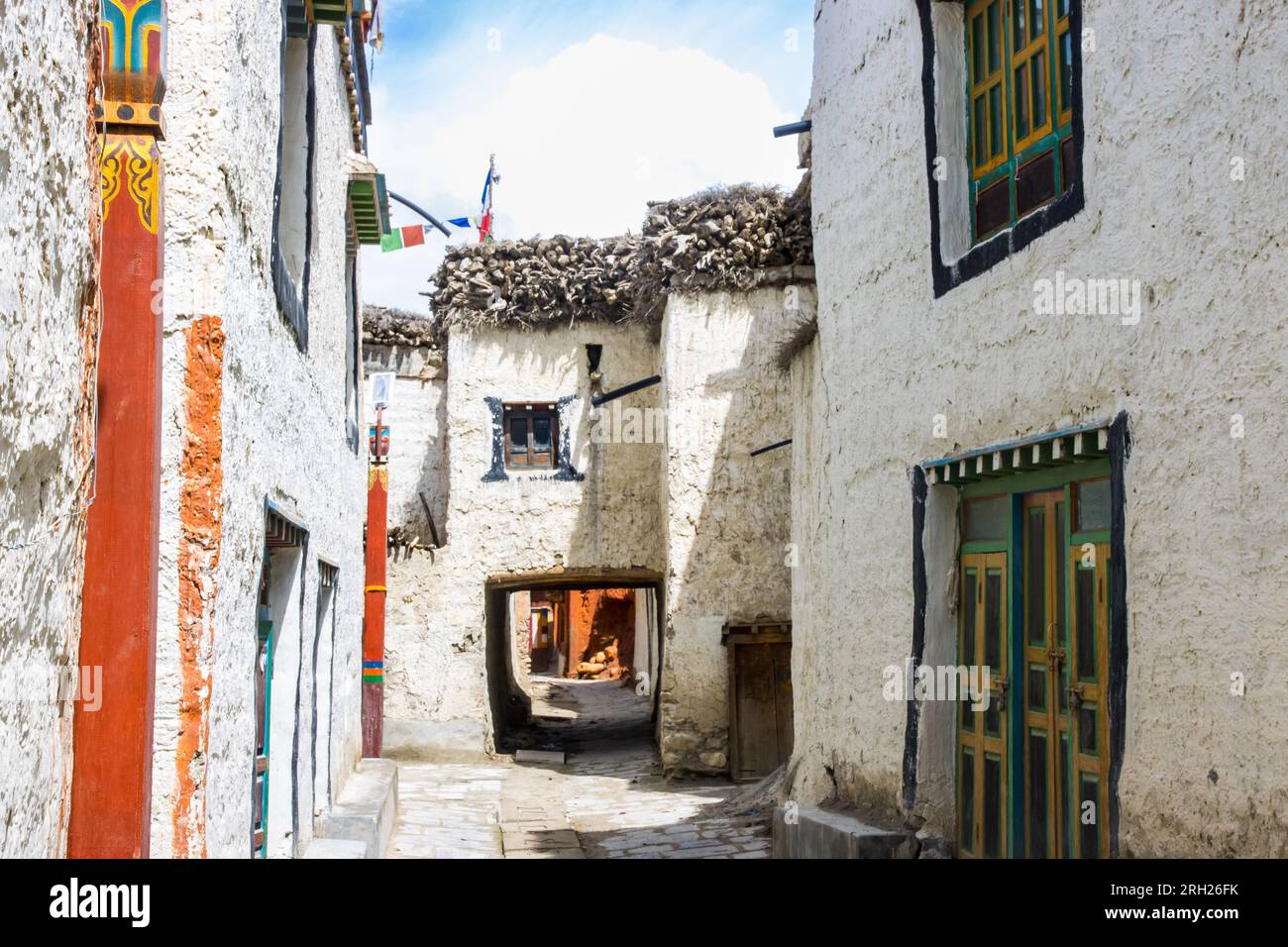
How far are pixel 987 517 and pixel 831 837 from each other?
2.17 metres

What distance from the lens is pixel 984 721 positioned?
6656 mm

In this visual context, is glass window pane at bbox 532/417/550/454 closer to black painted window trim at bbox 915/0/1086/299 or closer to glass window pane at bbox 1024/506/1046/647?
black painted window trim at bbox 915/0/1086/299

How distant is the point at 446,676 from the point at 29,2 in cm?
Answer: 1348

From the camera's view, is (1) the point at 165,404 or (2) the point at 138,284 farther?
(1) the point at 165,404

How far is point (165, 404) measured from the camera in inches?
153

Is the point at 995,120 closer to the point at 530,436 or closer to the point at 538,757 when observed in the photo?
the point at 530,436

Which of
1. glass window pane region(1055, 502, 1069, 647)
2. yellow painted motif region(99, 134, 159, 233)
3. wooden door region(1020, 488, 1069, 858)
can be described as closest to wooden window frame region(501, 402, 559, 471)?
wooden door region(1020, 488, 1069, 858)

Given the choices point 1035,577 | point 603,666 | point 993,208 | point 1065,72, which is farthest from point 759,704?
point 603,666

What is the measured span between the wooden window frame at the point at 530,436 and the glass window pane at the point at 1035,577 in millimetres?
9895

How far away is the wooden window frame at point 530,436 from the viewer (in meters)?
15.7

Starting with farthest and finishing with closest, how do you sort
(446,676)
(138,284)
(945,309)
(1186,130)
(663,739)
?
1. (446,676)
2. (663,739)
3. (945,309)
4. (1186,130)
5. (138,284)

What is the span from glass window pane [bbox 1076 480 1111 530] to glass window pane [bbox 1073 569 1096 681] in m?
0.21
